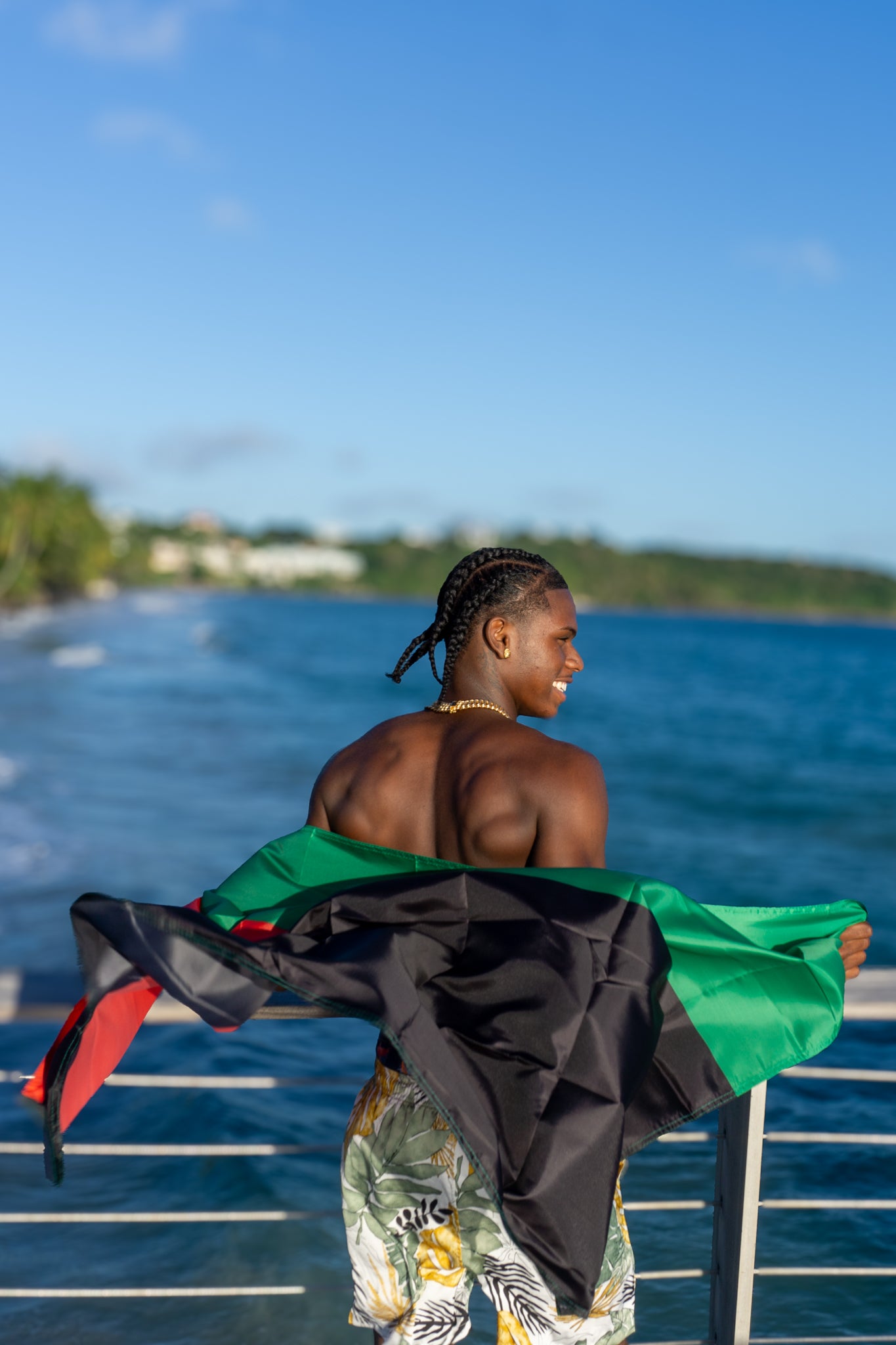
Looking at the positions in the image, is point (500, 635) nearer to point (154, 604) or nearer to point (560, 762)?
point (560, 762)

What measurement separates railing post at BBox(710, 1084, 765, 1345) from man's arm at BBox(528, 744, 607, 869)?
0.64m

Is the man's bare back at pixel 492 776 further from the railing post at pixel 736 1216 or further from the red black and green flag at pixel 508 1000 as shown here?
the railing post at pixel 736 1216

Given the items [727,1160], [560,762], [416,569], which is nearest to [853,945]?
[727,1160]

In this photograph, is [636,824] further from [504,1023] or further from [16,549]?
[16,549]

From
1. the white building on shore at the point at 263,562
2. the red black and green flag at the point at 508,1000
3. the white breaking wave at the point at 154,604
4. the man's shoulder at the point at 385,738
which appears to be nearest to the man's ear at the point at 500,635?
the man's shoulder at the point at 385,738

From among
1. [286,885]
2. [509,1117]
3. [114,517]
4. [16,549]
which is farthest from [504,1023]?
[114,517]

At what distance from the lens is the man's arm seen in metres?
1.65

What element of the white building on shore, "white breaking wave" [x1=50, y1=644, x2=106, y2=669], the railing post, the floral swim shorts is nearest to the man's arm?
the floral swim shorts

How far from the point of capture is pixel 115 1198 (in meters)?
4.32

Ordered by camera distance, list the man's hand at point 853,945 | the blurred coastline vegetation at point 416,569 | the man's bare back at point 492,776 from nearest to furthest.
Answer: the man's bare back at point 492,776 < the man's hand at point 853,945 < the blurred coastline vegetation at point 416,569

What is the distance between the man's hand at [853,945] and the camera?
6.34 feet

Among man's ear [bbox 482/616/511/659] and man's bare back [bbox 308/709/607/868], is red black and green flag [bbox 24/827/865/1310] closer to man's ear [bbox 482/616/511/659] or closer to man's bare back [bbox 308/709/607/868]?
man's bare back [bbox 308/709/607/868]

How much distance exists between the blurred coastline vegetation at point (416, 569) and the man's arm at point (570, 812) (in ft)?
259

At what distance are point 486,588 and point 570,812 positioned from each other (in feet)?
1.24
